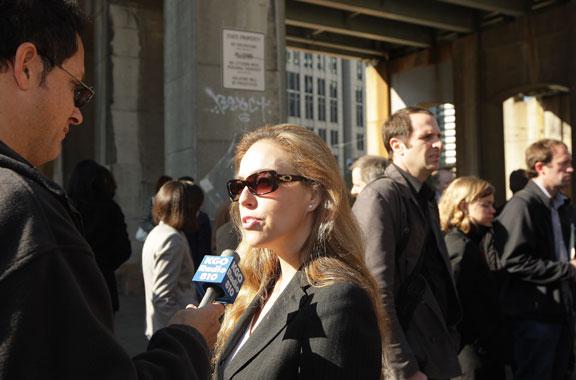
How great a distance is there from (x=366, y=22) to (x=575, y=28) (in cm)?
660

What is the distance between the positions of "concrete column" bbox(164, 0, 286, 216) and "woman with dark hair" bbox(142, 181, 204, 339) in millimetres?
2504

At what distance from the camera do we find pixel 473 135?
72.0ft

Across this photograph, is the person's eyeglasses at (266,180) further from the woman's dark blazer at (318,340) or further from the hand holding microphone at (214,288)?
the woman's dark blazer at (318,340)

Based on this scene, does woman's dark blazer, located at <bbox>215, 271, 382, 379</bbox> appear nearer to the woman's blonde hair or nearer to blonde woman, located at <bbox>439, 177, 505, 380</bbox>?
blonde woman, located at <bbox>439, 177, 505, 380</bbox>

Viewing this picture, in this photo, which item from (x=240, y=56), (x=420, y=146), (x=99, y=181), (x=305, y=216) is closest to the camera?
(x=305, y=216)

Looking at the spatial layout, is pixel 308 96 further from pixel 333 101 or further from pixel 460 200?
pixel 460 200

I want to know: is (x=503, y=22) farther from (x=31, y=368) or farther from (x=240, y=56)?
(x=31, y=368)

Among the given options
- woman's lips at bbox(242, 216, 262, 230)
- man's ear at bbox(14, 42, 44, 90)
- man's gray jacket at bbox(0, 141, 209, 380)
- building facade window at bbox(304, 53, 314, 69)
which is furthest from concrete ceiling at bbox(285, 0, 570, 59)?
building facade window at bbox(304, 53, 314, 69)

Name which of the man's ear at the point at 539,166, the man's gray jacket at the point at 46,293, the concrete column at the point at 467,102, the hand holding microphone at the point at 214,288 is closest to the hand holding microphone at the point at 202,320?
the hand holding microphone at the point at 214,288

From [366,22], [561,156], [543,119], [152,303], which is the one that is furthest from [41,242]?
[543,119]

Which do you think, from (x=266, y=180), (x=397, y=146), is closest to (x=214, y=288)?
(x=266, y=180)

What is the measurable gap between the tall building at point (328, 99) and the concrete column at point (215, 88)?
92.2 m

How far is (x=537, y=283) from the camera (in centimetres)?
523

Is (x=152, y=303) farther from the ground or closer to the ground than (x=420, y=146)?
closer to the ground
